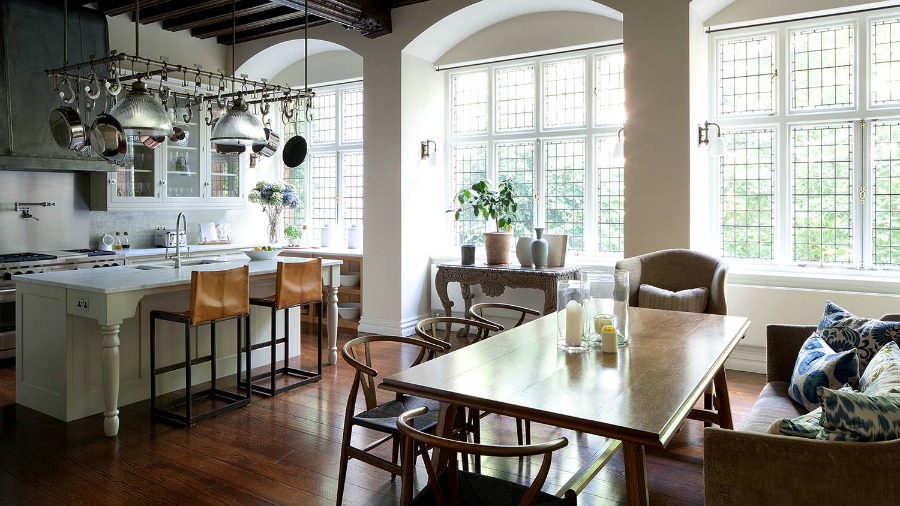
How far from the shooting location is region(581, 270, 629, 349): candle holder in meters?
2.65

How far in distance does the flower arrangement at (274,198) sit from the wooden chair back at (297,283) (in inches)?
117

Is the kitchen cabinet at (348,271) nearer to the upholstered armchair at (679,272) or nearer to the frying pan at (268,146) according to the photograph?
the frying pan at (268,146)

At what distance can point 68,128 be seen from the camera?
3787 millimetres

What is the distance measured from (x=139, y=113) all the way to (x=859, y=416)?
369cm

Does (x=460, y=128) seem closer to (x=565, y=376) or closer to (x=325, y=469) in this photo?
(x=325, y=469)

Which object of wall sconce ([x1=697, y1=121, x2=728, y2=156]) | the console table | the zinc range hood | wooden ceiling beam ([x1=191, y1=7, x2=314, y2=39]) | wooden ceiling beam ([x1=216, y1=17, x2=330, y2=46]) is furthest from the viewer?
wooden ceiling beam ([x1=216, y1=17, x2=330, y2=46])

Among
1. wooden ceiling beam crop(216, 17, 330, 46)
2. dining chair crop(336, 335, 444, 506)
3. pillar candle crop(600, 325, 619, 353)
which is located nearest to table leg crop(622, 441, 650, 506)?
pillar candle crop(600, 325, 619, 353)

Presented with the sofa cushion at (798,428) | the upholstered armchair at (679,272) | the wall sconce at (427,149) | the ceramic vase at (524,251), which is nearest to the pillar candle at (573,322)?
the sofa cushion at (798,428)

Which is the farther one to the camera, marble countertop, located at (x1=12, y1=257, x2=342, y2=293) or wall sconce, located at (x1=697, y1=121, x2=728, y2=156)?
wall sconce, located at (x1=697, y1=121, x2=728, y2=156)

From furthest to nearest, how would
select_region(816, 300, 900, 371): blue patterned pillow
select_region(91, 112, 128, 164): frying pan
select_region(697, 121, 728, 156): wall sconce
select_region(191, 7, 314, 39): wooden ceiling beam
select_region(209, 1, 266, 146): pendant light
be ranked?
select_region(191, 7, 314, 39): wooden ceiling beam → select_region(697, 121, 728, 156): wall sconce → select_region(209, 1, 266, 146): pendant light → select_region(91, 112, 128, 164): frying pan → select_region(816, 300, 900, 371): blue patterned pillow

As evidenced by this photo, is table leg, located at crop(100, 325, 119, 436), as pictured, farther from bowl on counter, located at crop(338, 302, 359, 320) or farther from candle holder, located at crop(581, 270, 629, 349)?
bowl on counter, located at crop(338, 302, 359, 320)

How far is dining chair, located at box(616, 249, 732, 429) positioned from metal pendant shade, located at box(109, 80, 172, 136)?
3105 mm

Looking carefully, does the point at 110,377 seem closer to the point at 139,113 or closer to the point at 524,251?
the point at 139,113

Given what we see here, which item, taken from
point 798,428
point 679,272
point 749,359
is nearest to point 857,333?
point 798,428
